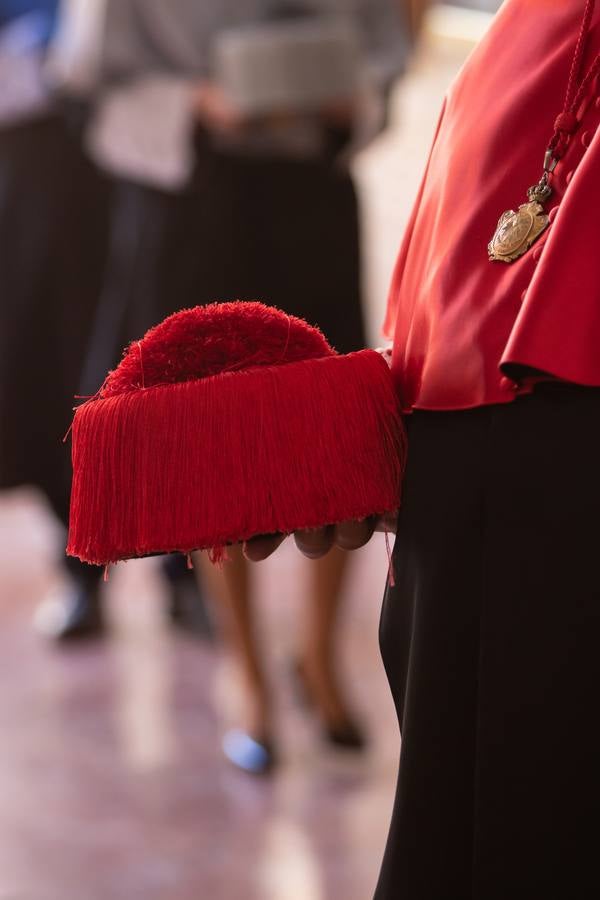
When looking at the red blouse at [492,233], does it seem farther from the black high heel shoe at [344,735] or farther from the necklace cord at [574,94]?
the black high heel shoe at [344,735]

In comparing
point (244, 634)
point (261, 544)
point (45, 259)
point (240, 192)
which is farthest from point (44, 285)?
point (261, 544)

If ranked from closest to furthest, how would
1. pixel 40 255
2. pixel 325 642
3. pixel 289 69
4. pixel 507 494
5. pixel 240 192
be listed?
1. pixel 507 494
2. pixel 289 69
3. pixel 240 192
4. pixel 325 642
5. pixel 40 255

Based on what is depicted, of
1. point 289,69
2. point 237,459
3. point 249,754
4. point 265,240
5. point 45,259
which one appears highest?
point 237,459

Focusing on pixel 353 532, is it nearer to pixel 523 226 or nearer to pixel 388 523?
pixel 388 523

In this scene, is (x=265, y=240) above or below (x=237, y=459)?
below

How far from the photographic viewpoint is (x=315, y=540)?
0.75 meters

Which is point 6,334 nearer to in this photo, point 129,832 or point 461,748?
point 129,832

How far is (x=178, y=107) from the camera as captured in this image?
5.65 feet

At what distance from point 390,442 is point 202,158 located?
3.70 ft

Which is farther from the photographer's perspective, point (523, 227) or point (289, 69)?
point (289, 69)

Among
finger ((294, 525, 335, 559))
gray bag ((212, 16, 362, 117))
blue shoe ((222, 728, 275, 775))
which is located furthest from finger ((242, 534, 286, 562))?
blue shoe ((222, 728, 275, 775))

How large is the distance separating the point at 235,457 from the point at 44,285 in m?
1.63

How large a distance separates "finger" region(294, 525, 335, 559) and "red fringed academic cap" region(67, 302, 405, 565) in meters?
0.02

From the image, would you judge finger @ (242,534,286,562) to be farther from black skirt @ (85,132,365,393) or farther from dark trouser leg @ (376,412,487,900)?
black skirt @ (85,132,365,393)
